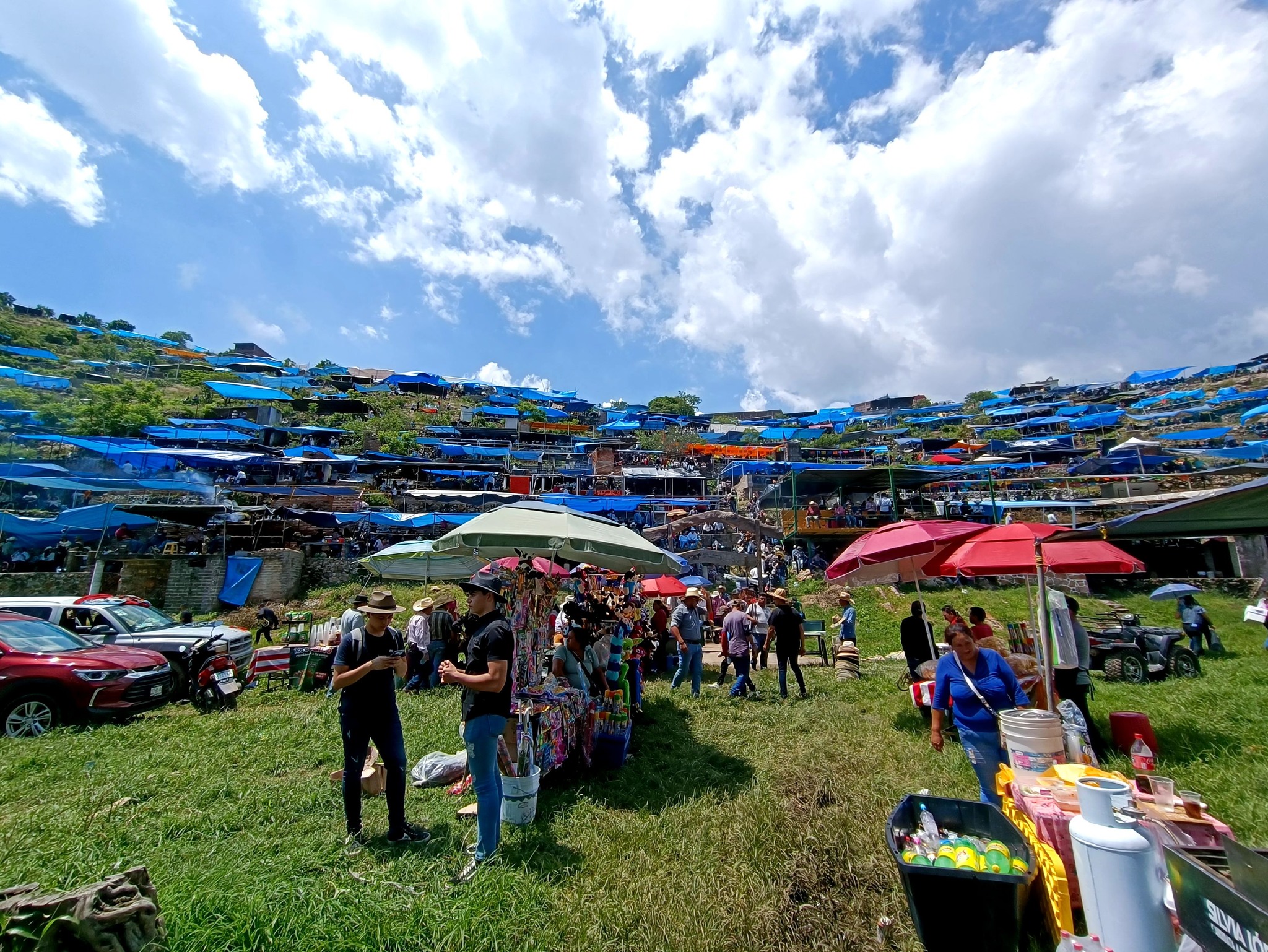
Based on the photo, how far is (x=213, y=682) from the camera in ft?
28.8

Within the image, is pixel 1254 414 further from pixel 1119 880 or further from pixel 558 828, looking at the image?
pixel 558 828

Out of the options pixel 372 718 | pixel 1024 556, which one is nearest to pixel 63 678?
pixel 372 718

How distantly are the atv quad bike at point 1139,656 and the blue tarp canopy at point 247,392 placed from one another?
49.5 metres

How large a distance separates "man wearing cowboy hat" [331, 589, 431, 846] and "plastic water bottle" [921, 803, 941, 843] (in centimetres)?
344

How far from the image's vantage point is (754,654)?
11828 mm

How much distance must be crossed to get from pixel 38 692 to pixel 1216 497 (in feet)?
46.4

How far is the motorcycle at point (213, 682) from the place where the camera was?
8.78m

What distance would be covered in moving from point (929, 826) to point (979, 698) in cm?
155

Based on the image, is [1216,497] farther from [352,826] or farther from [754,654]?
[352,826]

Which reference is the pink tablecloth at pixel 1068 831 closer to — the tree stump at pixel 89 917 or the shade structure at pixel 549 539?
the shade structure at pixel 549 539

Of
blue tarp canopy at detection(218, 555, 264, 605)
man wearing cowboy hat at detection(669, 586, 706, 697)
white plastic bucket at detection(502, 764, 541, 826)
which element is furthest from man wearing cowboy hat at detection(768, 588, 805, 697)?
→ blue tarp canopy at detection(218, 555, 264, 605)

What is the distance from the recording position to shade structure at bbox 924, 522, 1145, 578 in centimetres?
648

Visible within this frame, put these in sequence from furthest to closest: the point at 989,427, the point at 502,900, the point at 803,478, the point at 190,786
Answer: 1. the point at 989,427
2. the point at 803,478
3. the point at 190,786
4. the point at 502,900

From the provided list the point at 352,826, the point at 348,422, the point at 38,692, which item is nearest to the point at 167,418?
the point at 348,422
